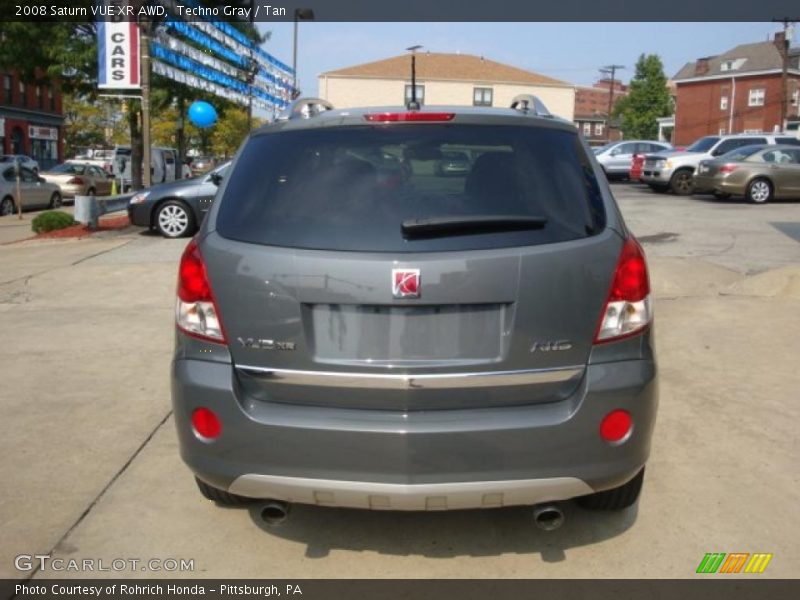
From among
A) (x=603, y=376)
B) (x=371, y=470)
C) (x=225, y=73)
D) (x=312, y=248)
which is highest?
(x=225, y=73)

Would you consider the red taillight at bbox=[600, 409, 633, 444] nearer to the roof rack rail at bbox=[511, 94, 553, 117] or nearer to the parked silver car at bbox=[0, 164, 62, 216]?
the roof rack rail at bbox=[511, 94, 553, 117]

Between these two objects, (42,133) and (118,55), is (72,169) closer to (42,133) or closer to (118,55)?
(118,55)

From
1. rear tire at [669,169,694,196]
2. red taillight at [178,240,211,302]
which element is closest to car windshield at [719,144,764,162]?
rear tire at [669,169,694,196]

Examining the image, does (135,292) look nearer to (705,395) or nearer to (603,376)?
(705,395)

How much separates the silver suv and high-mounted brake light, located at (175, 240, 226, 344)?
21.3 meters

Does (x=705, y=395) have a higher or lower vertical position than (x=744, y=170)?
lower

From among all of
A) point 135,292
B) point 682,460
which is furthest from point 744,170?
point 682,460

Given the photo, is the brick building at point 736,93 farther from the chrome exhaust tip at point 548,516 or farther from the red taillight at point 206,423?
the red taillight at point 206,423

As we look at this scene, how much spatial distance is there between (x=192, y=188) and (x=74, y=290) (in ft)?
16.0

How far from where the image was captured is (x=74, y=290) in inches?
348

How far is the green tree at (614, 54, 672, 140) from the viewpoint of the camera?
3223 inches

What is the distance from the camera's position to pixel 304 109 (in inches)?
149

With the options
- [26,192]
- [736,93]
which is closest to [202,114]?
[26,192]

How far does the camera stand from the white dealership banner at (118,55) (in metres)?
16.7
